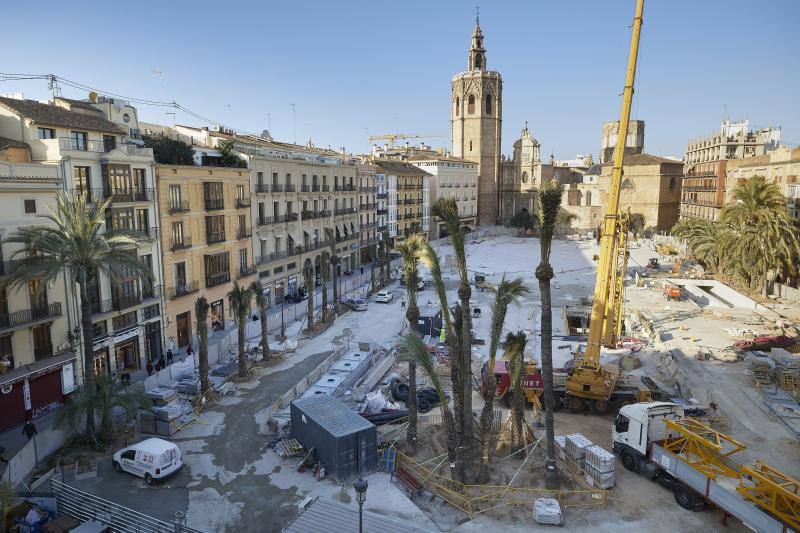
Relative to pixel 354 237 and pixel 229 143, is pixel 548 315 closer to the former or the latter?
pixel 229 143

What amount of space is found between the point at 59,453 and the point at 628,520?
19764mm

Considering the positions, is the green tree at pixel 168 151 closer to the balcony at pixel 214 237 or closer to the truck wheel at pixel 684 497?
the balcony at pixel 214 237

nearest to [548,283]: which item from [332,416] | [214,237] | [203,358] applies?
[332,416]

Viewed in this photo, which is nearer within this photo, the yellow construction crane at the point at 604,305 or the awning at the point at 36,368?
the awning at the point at 36,368

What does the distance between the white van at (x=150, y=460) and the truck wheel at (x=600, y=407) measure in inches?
680

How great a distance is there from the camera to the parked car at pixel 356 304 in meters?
45.2

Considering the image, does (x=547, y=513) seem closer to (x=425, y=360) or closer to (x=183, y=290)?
(x=425, y=360)

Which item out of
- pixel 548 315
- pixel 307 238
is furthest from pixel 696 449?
pixel 307 238

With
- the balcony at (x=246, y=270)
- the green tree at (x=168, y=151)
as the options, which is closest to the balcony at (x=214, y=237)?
the balcony at (x=246, y=270)

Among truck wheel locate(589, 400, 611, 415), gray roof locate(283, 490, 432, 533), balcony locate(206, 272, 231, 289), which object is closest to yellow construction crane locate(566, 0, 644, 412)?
truck wheel locate(589, 400, 611, 415)

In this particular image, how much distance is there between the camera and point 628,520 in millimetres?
16734

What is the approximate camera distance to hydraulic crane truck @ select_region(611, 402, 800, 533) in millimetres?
14242

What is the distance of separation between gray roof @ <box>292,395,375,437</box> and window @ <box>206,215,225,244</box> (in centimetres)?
1884

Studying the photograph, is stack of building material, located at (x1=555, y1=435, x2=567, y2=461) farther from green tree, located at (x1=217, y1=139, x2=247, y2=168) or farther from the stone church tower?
the stone church tower
